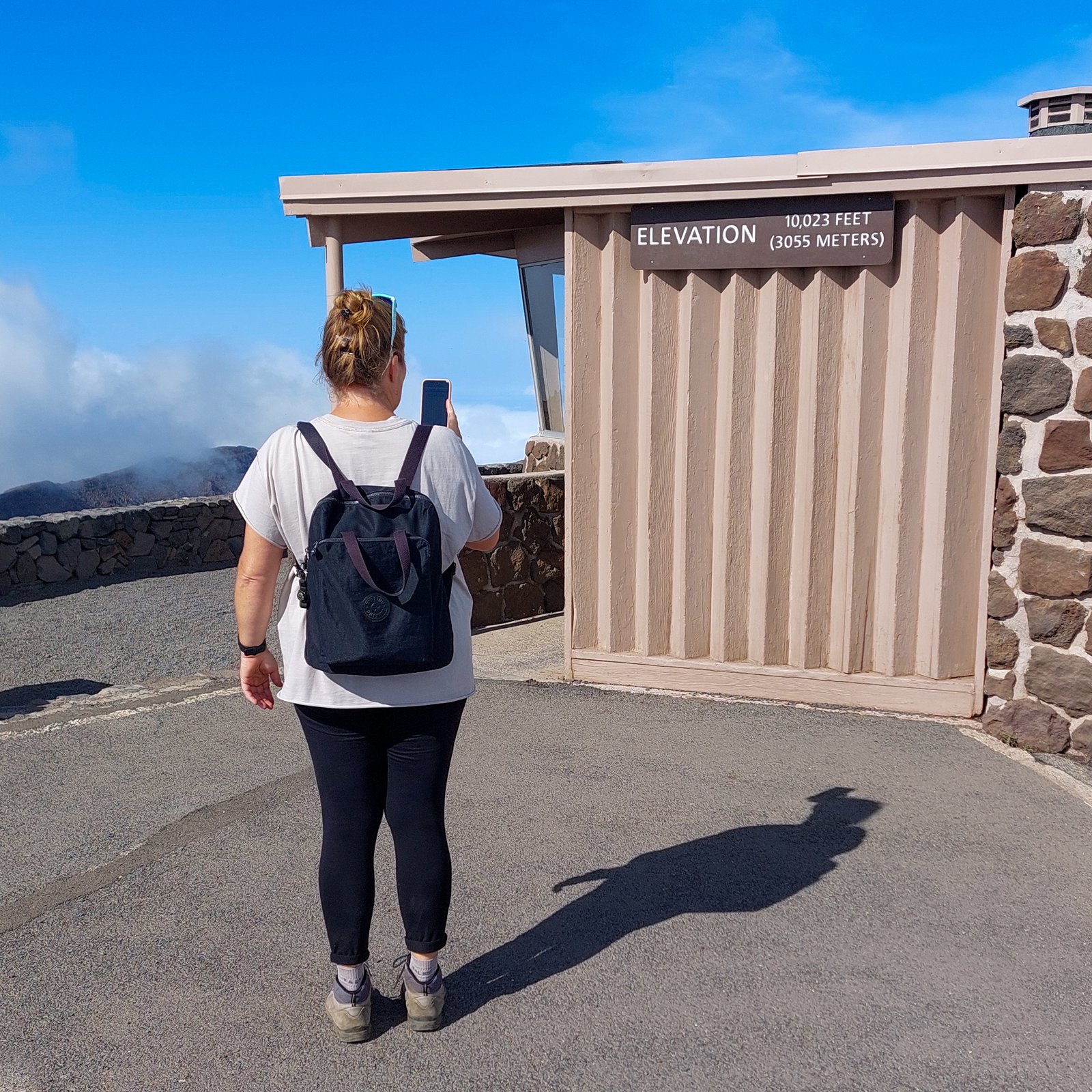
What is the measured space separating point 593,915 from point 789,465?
119 inches

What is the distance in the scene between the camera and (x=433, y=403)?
3383 millimetres

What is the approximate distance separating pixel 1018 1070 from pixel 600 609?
12.6ft

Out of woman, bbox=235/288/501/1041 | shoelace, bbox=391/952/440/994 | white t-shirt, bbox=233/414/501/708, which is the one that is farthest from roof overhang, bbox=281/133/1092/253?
shoelace, bbox=391/952/440/994

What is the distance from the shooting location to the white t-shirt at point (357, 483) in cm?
265

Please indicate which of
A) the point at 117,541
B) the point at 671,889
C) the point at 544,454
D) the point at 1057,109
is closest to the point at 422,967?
the point at 671,889

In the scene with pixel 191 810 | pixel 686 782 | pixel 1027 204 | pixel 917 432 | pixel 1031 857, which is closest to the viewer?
pixel 1031 857

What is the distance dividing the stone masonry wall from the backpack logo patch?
149 inches

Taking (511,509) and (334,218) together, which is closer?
(334,218)

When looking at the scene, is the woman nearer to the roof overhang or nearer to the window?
the roof overhang

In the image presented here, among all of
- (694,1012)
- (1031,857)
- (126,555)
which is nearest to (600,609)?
(1031,857)

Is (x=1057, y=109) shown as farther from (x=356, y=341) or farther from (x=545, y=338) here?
(x=356, y=341)

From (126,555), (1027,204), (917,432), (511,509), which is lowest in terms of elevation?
(126,555)

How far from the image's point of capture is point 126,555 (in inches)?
472

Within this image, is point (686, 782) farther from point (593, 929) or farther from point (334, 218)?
point (334, 218)
